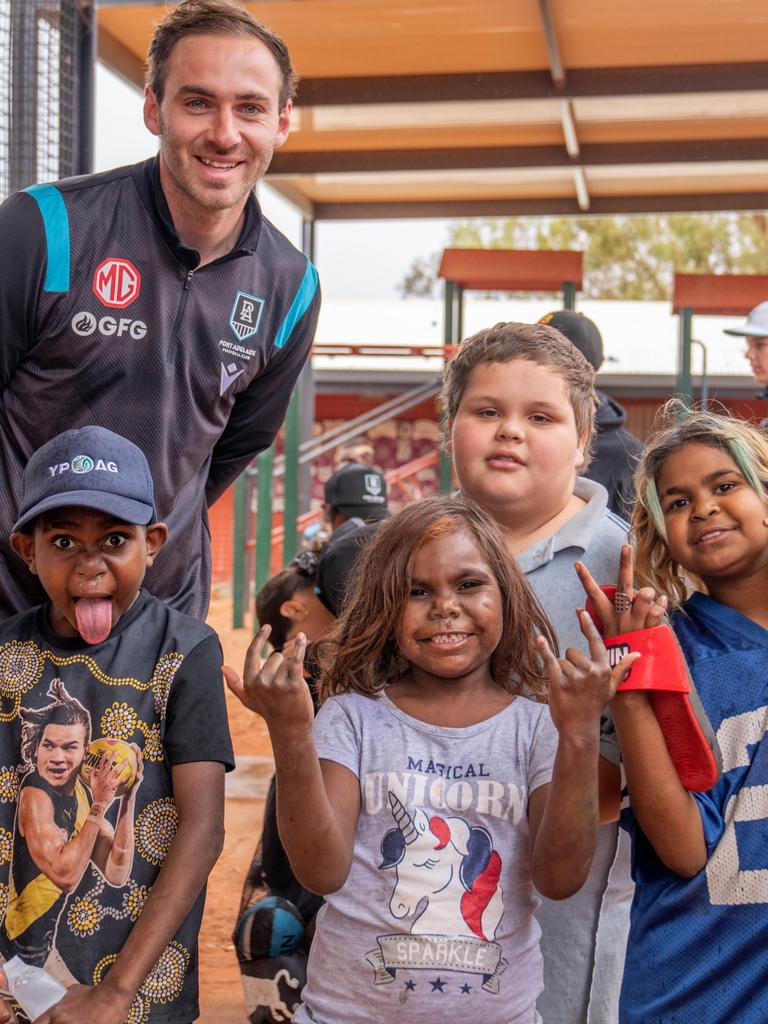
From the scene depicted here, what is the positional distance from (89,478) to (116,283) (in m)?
0.54

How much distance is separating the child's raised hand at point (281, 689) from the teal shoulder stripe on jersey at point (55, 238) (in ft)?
3.39

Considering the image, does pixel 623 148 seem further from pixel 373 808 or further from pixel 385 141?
pixel 373 808

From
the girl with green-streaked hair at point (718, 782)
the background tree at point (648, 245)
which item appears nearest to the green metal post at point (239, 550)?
the girl with green-streaked hair at point (718, 782)

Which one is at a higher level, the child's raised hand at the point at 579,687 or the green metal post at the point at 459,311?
the green metal post at the point at 459,311

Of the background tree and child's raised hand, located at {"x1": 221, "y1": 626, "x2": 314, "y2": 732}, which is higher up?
the background tree

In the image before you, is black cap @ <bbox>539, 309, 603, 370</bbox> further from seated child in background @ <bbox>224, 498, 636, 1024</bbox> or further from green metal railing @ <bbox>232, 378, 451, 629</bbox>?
green metal railing @ <bbox>232, 378, 451, 629</bbox>

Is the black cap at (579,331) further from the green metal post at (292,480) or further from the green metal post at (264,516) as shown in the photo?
the green metal post at (264,516)

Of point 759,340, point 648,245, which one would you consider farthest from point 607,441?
point 648,245

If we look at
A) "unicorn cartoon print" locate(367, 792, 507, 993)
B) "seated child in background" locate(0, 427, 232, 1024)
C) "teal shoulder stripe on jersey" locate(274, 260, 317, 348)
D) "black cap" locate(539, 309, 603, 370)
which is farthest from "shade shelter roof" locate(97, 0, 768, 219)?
"unicorn cartoon print" locate(367, 792, 507, 993)

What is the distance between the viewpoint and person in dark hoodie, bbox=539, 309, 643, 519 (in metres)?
4.28

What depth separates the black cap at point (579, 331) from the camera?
4500 mm

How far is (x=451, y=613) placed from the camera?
219cm

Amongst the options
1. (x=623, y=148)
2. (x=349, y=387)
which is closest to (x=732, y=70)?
(x=623, y=148)

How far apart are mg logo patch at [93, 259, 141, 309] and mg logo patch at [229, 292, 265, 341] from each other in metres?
0.23
